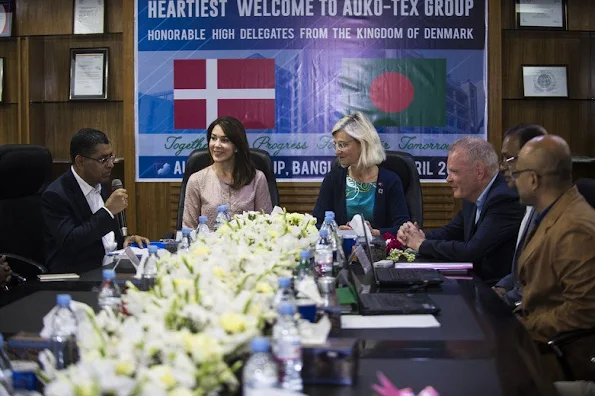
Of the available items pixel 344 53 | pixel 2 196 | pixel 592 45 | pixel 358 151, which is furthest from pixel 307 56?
pixel 2 196

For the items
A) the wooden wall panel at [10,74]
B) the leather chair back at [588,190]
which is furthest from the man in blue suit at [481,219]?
the wooden wall panel at [10,74]

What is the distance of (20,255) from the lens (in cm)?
439

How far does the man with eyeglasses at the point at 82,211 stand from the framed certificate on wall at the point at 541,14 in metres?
3.18

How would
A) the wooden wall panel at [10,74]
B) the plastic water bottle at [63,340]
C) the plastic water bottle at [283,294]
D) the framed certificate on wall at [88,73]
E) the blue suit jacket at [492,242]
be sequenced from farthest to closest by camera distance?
the wooden wall panel at [10,74], the framed certificate on wall at [88,73], the blue suit jacket at [492,242], the plastic water bottle at [283,294], the plastic water bottle at [63,340]

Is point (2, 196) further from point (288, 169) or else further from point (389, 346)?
point (389, 346)

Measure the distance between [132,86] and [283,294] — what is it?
14.1ft

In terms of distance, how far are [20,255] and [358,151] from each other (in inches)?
79.5

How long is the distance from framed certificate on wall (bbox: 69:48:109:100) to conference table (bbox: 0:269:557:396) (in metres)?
3.42

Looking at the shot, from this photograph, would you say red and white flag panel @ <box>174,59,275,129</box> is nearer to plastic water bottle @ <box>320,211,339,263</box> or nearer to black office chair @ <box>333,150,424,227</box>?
black office chair @ <box>333,150,424,227</box>

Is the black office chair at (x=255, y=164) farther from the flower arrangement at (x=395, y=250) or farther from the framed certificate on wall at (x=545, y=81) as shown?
the framed certificate on wall at (x=545, y=81)

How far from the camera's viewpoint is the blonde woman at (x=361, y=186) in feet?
16.3

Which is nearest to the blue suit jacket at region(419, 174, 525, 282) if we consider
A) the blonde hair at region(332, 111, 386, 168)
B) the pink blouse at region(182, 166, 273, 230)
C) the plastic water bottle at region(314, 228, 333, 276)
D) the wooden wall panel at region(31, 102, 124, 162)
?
the plastic water bottle at region(314, 228, 333, 276)

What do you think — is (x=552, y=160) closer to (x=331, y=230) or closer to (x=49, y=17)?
(x=331, y=230)

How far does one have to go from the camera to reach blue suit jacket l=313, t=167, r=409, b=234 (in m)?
4.94
